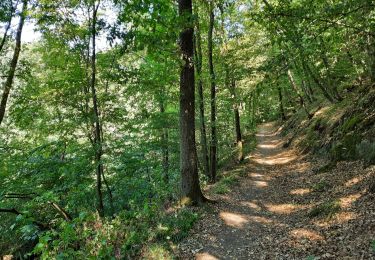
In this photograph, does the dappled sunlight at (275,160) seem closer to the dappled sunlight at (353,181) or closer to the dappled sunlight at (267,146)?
the dappled sunlight at (267,146)

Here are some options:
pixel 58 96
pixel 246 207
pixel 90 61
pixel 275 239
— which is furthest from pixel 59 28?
pixel 275 239

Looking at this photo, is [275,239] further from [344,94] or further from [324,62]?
[344,94]

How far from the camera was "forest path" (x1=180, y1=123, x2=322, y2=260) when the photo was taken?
669 centimetres

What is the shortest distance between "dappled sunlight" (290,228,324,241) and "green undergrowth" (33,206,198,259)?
2.52 metres

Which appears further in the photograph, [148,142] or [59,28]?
[148,142]

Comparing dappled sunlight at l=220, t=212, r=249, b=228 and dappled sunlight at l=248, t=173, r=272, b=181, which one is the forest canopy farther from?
dappled sunlight at l=248, t=173, r=272, b=181

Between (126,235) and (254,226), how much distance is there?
3412mm

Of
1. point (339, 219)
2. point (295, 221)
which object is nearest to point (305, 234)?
point (339, 219)

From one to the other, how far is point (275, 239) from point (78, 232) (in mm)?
4586

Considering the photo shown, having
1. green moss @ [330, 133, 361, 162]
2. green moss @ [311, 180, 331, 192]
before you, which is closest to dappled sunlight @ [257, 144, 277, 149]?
green moss @ [330, 133, 361, 162]

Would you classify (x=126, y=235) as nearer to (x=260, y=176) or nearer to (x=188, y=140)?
(x=188, y=140)

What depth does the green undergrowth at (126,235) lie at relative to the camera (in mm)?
6137

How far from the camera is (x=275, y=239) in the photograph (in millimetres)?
7188

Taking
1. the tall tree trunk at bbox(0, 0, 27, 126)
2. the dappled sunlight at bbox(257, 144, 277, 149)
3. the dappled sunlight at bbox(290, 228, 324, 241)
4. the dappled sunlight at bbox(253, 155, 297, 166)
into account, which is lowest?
the dappled sunlight at bbox(290, 228, 324, 241)
